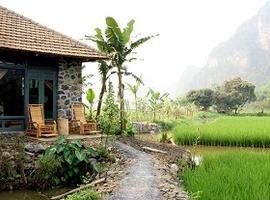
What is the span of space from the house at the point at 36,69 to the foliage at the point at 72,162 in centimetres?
338

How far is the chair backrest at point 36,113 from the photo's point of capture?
12.3 meters

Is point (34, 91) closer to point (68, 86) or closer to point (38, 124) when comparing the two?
point (68, 86)

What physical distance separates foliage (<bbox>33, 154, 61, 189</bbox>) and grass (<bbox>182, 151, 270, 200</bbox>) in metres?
2.75

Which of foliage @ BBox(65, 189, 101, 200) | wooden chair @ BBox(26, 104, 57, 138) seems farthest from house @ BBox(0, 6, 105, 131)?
foliage @ BBox(65, 189, 101, 200)

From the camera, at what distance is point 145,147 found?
468 inches

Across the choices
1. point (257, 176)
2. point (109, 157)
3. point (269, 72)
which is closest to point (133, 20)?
point (109, 157)

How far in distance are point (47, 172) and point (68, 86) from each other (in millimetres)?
4711

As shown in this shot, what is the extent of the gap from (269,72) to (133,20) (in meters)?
105

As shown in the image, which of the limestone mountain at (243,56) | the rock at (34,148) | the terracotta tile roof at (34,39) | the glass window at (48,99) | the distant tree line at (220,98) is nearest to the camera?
the rock at (34,148)

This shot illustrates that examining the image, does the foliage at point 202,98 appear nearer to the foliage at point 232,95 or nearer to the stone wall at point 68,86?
the foliage at point 232,95

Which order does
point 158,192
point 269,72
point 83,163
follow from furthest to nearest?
1. point 269,72
2. point 83,163
3. point 158,192

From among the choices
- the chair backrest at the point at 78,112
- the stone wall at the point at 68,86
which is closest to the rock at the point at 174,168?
the chair backrest at the point at 78,112

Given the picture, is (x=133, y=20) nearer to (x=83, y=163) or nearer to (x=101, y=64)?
(x=101, y=64)

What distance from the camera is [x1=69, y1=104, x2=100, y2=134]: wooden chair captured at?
13.1 metres
